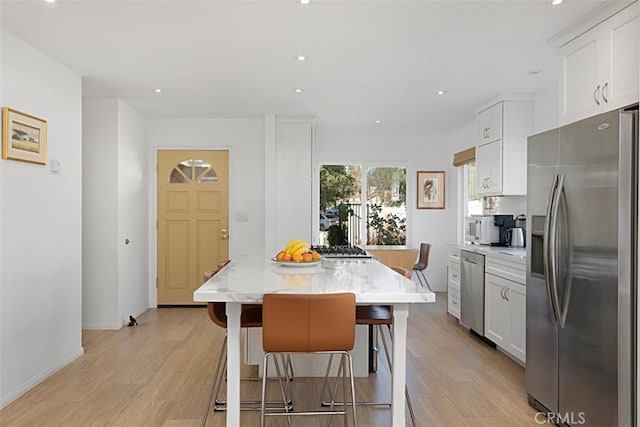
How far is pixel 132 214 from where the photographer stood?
17.6 feet

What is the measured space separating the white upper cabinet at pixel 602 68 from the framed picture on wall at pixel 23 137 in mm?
3739

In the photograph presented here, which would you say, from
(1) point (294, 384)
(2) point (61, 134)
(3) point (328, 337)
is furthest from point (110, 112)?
(3) point (328, 337)

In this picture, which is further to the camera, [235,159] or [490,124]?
[235,159]

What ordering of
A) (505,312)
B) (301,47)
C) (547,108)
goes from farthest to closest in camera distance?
(547,108)
(505,312)
(301,47)

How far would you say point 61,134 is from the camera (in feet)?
12.1

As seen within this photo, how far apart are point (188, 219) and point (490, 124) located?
3.91 meters

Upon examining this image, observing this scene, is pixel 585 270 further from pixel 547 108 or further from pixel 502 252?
pixel 547 108

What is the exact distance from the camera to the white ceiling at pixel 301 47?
2689 mm

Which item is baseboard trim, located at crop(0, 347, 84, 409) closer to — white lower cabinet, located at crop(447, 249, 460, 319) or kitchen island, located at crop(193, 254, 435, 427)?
kitchen island, located at crop(193, 254, 435, 427)

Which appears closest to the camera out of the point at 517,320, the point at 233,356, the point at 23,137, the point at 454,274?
the point at 233,356

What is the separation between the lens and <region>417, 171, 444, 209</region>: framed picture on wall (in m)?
7.11

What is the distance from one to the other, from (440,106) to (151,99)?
320 centimetres

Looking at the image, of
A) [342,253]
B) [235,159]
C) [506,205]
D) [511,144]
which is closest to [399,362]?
[342,253]

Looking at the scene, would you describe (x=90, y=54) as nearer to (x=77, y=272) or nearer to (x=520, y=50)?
(x=77, y=272)
